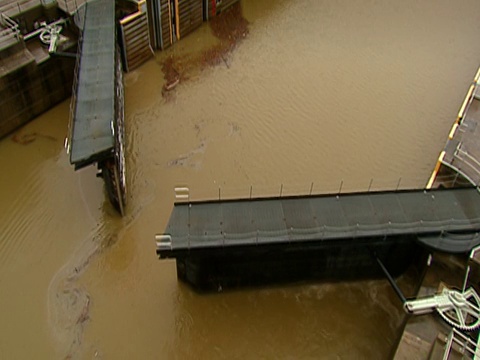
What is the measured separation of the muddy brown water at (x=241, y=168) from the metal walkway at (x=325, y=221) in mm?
1857

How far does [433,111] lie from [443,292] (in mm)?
7968

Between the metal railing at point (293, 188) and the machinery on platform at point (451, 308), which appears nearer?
the machinery on platform at point (451, 308)

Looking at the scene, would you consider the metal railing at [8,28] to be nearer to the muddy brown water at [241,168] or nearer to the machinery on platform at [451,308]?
the muddy brown water at [241,168]

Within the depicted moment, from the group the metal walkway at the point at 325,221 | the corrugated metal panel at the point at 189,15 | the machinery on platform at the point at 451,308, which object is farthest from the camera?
the corrugated metal panel at the point at 189,15

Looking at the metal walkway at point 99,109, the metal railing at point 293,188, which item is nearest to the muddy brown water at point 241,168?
the metal railing at point 293,188

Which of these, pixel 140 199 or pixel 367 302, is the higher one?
pixel 140 199

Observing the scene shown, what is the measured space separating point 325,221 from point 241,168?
4.00 m

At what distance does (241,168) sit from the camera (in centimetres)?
1412

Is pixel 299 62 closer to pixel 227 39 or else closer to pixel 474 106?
pixel 227 39

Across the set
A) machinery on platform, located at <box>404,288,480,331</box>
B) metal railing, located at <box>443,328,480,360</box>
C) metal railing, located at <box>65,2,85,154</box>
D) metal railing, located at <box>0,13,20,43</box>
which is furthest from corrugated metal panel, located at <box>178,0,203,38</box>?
metal railing, located at <box>443,328,480,360</box>

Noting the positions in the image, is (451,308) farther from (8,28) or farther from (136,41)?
(8,28)

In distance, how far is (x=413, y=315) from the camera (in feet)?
33.3

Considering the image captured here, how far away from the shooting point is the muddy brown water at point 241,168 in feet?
35.9

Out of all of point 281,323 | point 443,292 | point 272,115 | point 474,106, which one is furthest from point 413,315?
point 272,115
